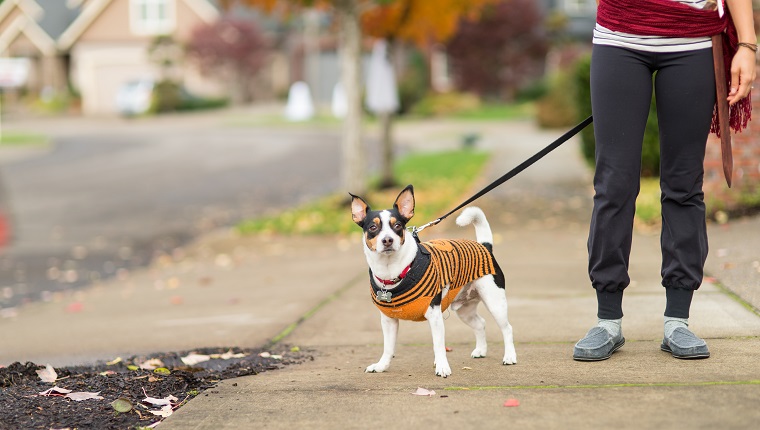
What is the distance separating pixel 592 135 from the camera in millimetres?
14273

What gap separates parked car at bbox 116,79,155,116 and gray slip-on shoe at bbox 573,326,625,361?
44229 mm

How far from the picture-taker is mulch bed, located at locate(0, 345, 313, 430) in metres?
3.99

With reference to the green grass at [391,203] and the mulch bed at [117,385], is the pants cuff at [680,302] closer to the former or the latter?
the mulch bed at [117,385]

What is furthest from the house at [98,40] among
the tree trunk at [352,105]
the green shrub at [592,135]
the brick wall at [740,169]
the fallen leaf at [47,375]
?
the fallen leaf at [47,375]

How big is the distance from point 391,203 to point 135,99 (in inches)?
1442

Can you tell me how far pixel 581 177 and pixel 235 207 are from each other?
5.07 m

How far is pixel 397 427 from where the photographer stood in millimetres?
3697

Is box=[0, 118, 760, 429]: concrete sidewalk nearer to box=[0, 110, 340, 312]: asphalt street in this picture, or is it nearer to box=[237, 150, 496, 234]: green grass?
box=[237, 150, 496, 234]: green grass

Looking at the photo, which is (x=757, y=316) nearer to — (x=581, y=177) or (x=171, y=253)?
(x=171, y=253)

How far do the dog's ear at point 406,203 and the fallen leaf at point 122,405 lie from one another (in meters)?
1.35

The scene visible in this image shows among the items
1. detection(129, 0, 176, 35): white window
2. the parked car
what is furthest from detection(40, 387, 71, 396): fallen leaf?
detection(129, 0, 176, 35): white window

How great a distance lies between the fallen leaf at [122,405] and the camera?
4.08 meters

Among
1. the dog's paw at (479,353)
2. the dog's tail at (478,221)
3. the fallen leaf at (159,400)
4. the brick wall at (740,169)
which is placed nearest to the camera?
the fallen leaf at (159,400)

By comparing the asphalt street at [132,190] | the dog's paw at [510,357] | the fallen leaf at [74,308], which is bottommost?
the asphalt street at [132,190]
